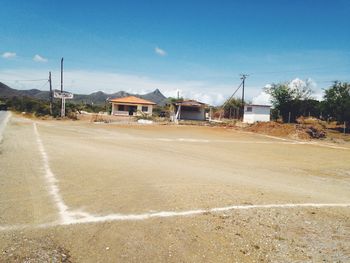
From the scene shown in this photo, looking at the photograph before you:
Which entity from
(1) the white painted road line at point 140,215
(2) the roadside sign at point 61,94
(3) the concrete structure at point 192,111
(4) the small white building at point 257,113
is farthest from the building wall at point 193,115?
(1) the white painted road line at point 140,215

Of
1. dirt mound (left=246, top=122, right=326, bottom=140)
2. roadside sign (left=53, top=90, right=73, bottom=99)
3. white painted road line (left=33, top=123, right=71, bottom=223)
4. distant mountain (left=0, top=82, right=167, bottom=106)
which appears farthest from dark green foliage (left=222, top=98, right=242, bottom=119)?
distant mountain (left=0, top=82, right=167, bottom=106)

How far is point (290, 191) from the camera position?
8.76m

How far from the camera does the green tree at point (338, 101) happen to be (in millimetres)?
38656

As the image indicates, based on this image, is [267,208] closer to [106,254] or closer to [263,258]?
[263,258]

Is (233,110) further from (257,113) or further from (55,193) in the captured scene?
(55,193)

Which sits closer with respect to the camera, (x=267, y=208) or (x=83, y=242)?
(x=83, y=242)

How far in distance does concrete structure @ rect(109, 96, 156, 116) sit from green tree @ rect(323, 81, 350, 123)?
91.7ft

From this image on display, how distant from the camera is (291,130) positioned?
106 ft

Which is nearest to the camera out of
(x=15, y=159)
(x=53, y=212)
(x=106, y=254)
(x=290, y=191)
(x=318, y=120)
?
(x=106, y=254)

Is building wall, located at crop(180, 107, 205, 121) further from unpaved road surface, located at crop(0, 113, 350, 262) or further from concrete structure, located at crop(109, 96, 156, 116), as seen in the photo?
unpaved road surface, located at crop(0, 113, 350, 262)

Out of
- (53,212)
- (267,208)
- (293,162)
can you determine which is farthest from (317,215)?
(293,162)

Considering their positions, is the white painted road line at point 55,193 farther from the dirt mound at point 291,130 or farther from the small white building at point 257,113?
the small white building at point 257,113

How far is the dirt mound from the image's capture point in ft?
102

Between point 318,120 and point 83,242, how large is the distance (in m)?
49.1
